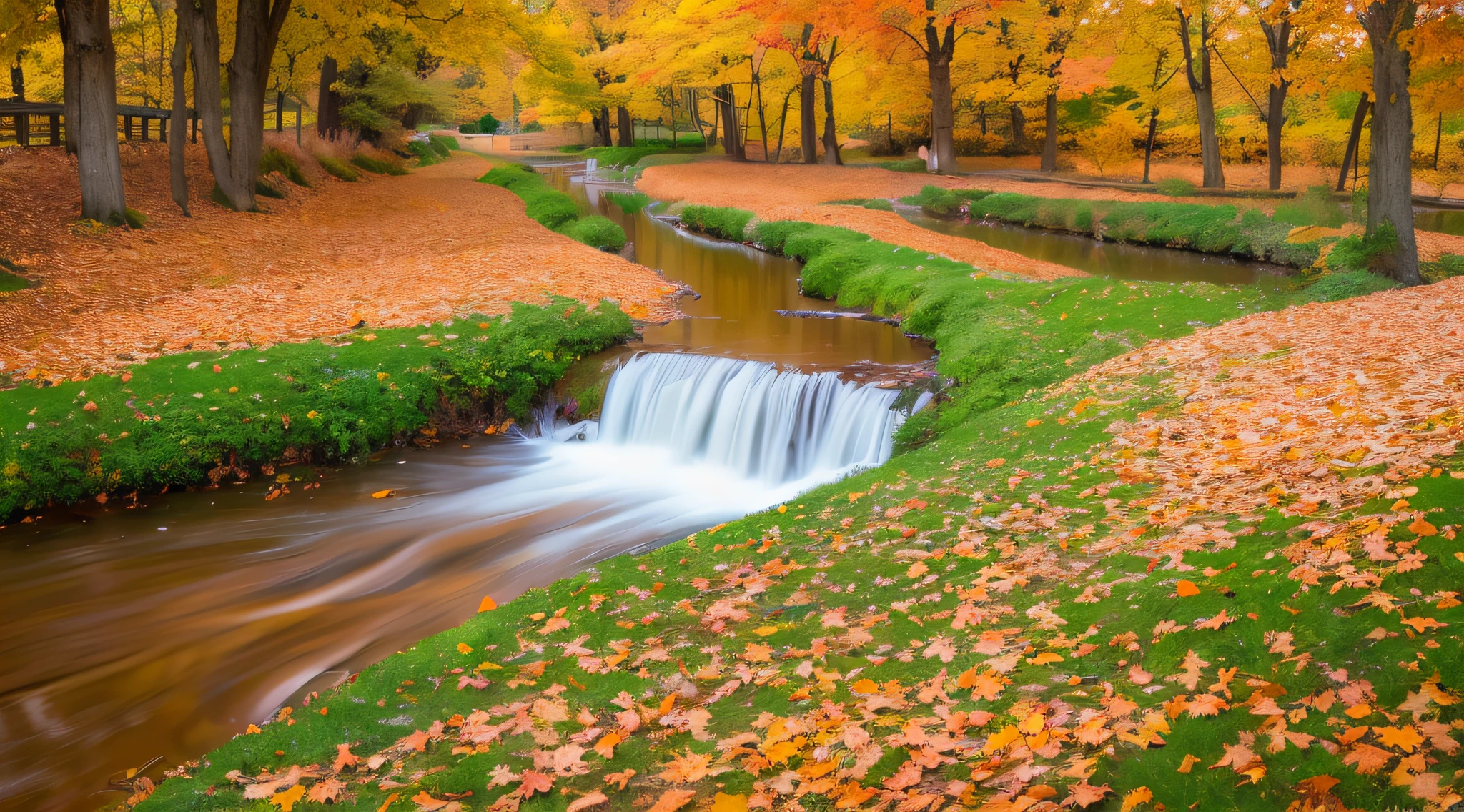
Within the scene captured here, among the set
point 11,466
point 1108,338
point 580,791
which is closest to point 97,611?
point 11,466

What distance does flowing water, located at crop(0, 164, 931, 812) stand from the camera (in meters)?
5.69

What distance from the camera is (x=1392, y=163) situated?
11.6 meters

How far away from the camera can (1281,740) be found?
→ 10.5 feet

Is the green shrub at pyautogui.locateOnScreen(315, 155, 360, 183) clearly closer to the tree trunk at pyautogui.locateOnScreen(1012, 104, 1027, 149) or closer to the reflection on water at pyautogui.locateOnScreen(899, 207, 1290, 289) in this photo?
the reflection on water at pyautogui.locateOnScreen(899, 207, 1290, 289)

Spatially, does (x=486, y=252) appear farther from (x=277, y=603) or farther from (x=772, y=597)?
(x=772, y=597)

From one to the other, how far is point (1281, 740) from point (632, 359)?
9318 millimetres

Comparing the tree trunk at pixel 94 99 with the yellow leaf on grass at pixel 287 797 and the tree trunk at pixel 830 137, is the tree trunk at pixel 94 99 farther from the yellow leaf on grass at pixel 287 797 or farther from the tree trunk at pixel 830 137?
the tree trunk at pixel 830 137

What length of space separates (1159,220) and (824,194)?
1076cm

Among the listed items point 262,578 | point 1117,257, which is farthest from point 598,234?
point 262,578

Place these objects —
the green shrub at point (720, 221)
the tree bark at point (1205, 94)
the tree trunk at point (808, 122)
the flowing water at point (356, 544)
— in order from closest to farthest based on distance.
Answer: the flowing water at point (356, 544)
the green shrub at point (720, 221)
the tree bark at point (1205, 94)
the tree trunk at point (808, 122)

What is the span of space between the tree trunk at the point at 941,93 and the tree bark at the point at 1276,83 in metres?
9.96

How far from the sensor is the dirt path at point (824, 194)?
17.9 metres

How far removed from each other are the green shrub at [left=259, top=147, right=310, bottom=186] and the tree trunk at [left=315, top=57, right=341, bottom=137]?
608 cm

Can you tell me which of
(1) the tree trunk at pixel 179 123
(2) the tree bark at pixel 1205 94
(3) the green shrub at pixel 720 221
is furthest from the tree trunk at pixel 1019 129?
(1) the tree trunk at pixel 179 123
